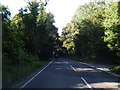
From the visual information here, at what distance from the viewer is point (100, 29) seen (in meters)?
39.7

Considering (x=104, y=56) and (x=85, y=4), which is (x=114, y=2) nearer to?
(x=104, y=56)

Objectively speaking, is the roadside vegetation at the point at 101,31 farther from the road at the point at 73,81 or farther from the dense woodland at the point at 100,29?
the road at the point at 73,81

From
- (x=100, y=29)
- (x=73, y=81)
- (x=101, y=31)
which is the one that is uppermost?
(x=100, y=29)

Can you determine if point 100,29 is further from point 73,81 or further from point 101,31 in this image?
point 73,81

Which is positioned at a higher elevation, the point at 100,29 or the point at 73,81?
the point at 100,29

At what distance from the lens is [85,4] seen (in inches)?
2160

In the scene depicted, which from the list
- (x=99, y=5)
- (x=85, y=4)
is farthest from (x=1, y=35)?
(x=85, y=4)

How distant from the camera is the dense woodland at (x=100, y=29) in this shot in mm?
19984

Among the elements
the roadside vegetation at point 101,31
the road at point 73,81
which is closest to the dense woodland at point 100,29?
the roadside vegetation at point 101,31

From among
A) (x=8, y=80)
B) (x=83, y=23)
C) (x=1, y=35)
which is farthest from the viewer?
(x=83, y=23)

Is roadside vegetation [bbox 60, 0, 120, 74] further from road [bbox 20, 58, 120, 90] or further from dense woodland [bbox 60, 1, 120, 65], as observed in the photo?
road [bbox 20, 58, 120, 90]

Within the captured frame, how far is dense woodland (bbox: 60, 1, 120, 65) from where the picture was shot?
19984 millimetres

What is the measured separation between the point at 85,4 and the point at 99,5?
569cm

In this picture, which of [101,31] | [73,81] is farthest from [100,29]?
[73,81]
